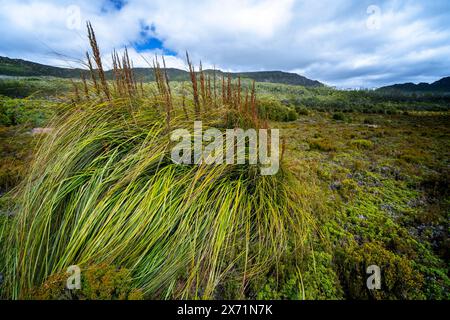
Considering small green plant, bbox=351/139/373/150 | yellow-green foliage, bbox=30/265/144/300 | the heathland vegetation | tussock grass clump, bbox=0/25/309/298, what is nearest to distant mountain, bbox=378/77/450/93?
small green plant, bbox=351/139/373/150

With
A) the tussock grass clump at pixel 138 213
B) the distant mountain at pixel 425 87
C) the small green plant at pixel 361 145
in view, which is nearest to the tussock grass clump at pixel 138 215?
the tussock grass clump at pixel 138 213

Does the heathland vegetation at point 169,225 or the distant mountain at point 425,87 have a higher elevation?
the distant mountain at point 425,87

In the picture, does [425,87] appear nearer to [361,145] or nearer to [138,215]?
Answer: [361,145]

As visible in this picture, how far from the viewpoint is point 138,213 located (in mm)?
1674

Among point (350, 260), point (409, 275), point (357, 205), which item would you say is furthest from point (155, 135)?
point (357, 205)

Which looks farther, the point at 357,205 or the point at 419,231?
the point at 357,205

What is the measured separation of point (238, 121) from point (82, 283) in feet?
7.17

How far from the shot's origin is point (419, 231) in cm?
253

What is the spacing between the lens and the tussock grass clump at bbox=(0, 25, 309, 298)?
157 centimetres

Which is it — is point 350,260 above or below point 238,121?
below

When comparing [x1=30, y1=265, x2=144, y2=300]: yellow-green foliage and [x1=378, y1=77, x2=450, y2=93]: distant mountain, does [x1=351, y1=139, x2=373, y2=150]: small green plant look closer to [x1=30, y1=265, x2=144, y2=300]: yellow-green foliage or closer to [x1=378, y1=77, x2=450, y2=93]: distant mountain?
[x1=30, y1=265, x2=144, y2=300]: yellow-green foliage

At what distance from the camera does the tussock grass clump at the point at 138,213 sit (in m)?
1.57

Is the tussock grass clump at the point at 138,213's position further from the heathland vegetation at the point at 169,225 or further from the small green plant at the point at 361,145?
the small green plant at the point at 361,145
